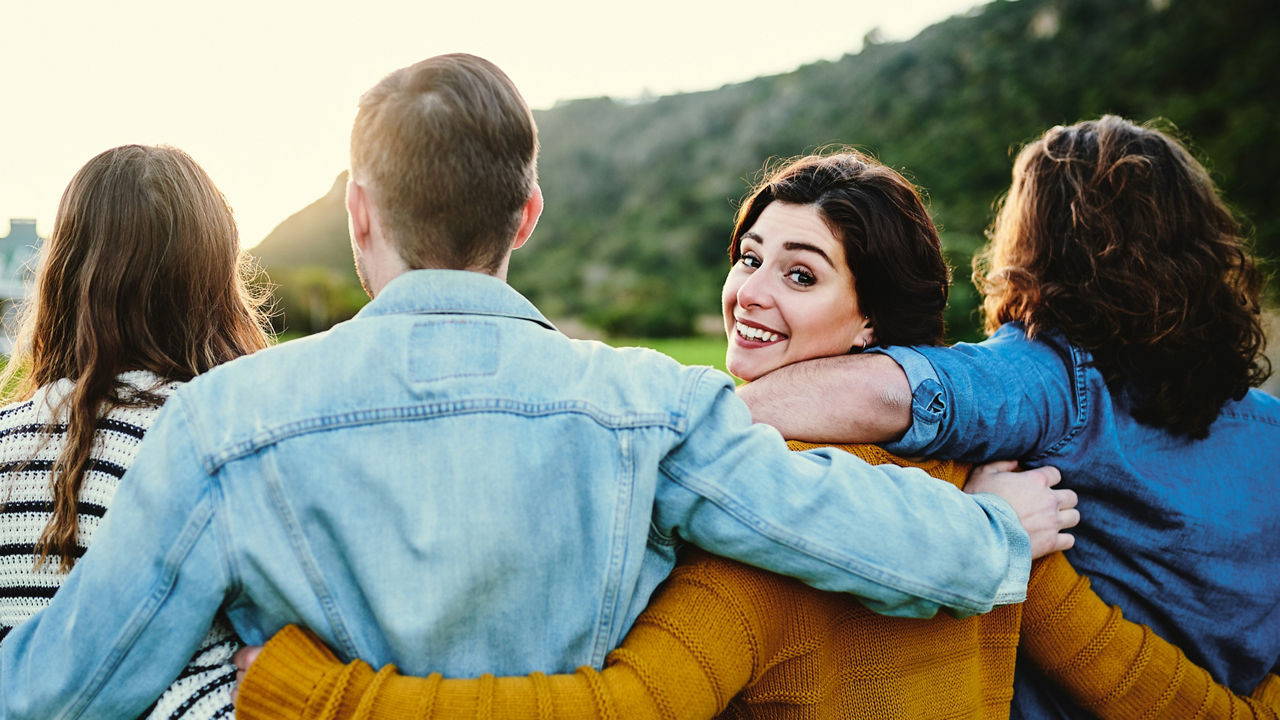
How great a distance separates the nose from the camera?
2088 millimetres

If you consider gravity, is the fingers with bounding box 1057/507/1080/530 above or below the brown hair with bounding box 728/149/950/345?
below

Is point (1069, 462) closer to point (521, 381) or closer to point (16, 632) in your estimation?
point (521, 381)

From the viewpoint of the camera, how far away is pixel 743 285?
7.02ft

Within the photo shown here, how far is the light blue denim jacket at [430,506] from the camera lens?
1.26m

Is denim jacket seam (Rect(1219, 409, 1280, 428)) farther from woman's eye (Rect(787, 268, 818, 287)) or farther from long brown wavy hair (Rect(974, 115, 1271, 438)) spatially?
woman's eye (Rect(787, 268, 818, 287))

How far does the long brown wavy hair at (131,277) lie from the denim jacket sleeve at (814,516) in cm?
124

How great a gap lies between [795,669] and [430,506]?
756 millimetres

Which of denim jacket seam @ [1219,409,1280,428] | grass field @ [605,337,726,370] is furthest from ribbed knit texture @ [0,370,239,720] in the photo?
grass field @ [605,337,726,370]

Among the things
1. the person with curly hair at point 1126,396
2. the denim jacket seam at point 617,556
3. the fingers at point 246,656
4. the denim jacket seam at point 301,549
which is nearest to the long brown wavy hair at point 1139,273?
the person with curly hair at point 1126,396

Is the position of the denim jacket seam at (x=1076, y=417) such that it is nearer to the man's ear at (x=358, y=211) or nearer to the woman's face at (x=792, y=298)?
the woman's face at (x=792, y=298)

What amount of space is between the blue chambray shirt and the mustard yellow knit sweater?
115 mm

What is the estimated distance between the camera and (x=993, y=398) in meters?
1.87

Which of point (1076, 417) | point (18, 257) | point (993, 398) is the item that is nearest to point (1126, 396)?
point (1076, 417)

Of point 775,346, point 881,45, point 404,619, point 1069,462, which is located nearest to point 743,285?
point 775,346
